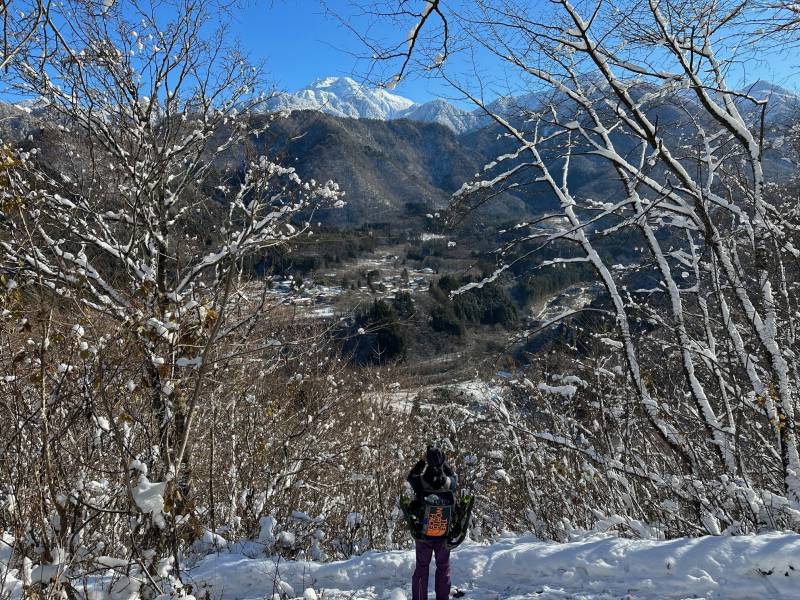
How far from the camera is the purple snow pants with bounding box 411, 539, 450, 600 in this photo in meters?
4.10

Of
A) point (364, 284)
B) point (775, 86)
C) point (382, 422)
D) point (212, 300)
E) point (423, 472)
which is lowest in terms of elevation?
point (382, 422)

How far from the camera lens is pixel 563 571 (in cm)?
423

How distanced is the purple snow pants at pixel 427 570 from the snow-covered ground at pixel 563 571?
332 millimetres

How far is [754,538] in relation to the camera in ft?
12.3

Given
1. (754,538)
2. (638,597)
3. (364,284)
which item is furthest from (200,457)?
(364,284)

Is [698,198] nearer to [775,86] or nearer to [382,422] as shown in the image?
[775,86]

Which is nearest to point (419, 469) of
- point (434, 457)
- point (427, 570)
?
point (434, 457)

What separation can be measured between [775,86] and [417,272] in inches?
4848

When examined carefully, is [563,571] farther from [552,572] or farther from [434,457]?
[434,457]

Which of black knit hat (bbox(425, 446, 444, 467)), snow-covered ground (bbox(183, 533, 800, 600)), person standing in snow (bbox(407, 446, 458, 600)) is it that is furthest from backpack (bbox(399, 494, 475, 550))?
snow-covered ground (bbox(183, 533, 800, 600))

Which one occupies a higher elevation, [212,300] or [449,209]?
[449,209]

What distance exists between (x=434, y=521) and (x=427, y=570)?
1.44 ft

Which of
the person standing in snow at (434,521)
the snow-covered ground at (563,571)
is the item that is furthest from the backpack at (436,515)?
the snow-covered ground at (563,571)

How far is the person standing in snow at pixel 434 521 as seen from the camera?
13.4 feet
